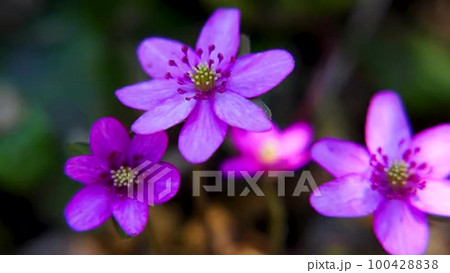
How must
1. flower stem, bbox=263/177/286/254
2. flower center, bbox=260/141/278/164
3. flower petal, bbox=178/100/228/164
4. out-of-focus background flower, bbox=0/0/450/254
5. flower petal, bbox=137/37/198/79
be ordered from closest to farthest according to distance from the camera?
flower petal, bbox=178/100/228/164, flower petal, bbox=137/37/198/79, flower stem, bbox=263/177/286/254, flower center, bbox=260/141/278/164, out-of-focus background flower, bbox=0/0/450/254

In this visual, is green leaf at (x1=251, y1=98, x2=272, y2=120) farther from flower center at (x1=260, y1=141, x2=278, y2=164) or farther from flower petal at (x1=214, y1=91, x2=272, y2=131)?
flower center at (x1=260, y1=141, x2=278, y2=164)

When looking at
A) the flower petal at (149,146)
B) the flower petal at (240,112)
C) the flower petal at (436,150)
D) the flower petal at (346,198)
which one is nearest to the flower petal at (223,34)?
the flower petal at (240,112)

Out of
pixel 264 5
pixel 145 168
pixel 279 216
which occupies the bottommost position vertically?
pixel 279 216

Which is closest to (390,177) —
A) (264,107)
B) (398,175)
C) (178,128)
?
(398,175)

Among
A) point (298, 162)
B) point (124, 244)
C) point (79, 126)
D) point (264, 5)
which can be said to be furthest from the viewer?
point (264, 5)

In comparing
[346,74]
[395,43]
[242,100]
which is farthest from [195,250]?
[395,43]

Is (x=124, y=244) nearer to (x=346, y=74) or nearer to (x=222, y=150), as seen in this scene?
(x=222, y=150)

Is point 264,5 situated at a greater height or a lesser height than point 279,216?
greater

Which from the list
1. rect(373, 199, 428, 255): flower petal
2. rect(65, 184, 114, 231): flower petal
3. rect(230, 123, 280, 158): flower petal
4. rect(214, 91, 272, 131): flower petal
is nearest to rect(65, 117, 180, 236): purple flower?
rect(65, 184, 114, 231): flower petal
